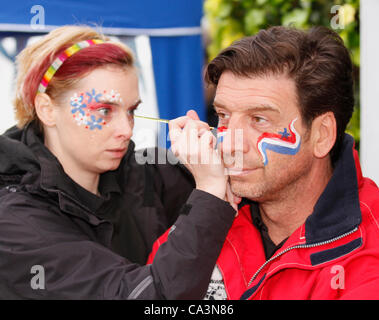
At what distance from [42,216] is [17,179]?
203mm

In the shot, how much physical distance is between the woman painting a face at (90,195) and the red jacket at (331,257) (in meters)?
0.22

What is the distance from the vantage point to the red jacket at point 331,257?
142 centimetres

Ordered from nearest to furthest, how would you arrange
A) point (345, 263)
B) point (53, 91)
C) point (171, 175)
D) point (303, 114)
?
point (345, 263)
point (303, 114)
point (53, 91)
point (171, 175)

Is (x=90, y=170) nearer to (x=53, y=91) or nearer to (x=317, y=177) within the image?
(x=53, y=91)

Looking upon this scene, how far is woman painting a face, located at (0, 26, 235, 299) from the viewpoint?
1.43 metres

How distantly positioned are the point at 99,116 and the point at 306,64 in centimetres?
72

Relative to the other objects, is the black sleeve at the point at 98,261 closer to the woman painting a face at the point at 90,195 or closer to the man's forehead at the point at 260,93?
the woman painting a face at the point at 90,195

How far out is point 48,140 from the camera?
6.22 feet

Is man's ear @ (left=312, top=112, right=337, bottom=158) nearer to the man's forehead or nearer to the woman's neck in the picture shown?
the man's forehead

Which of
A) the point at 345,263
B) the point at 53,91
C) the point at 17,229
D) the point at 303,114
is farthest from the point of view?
the point at 53,91

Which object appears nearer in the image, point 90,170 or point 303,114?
point 303,114

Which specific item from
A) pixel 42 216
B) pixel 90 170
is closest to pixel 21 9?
pixel 90 170

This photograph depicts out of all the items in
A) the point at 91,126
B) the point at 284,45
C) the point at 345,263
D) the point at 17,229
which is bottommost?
the point at 345,263

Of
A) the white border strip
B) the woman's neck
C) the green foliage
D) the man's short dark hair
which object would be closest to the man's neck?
the man's short dark hair
